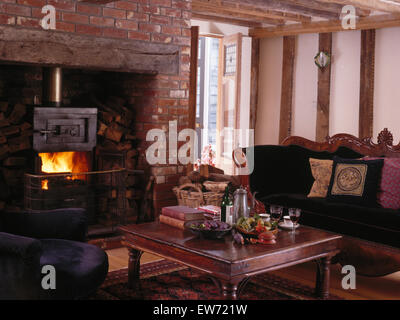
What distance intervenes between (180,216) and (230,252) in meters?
0.60

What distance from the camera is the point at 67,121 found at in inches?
169

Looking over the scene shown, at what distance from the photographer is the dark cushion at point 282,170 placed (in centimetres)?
473

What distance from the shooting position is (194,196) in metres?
4.75

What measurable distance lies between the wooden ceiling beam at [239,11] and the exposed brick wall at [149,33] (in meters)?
1.24

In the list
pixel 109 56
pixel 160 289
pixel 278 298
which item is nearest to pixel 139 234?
pixel 160 289

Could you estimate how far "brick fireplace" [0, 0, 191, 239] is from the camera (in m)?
4.04

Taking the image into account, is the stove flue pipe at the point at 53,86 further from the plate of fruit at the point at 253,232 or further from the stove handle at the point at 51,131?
the plate of fruit at the point at 253,232

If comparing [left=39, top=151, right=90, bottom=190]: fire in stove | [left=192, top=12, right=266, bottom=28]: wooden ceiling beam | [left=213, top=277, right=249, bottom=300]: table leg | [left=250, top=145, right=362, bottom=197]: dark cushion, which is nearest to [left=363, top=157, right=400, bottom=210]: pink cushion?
[left=250, top=145, right=362, bottom=197]: dark cushion

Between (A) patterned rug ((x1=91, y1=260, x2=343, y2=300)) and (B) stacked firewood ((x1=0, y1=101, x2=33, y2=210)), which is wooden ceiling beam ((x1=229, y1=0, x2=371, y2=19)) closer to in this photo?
(B) stacked firewood ((x1=0, y1=101, x2=33, y2=210))

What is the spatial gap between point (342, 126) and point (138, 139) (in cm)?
306

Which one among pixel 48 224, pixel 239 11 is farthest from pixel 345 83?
pixel 48 224

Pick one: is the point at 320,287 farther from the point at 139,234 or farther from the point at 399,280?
the point at 139,234

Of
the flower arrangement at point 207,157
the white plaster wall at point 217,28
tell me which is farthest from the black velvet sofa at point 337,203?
the white plaster wall at point 217,28

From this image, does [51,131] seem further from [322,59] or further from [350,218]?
[322,59]
